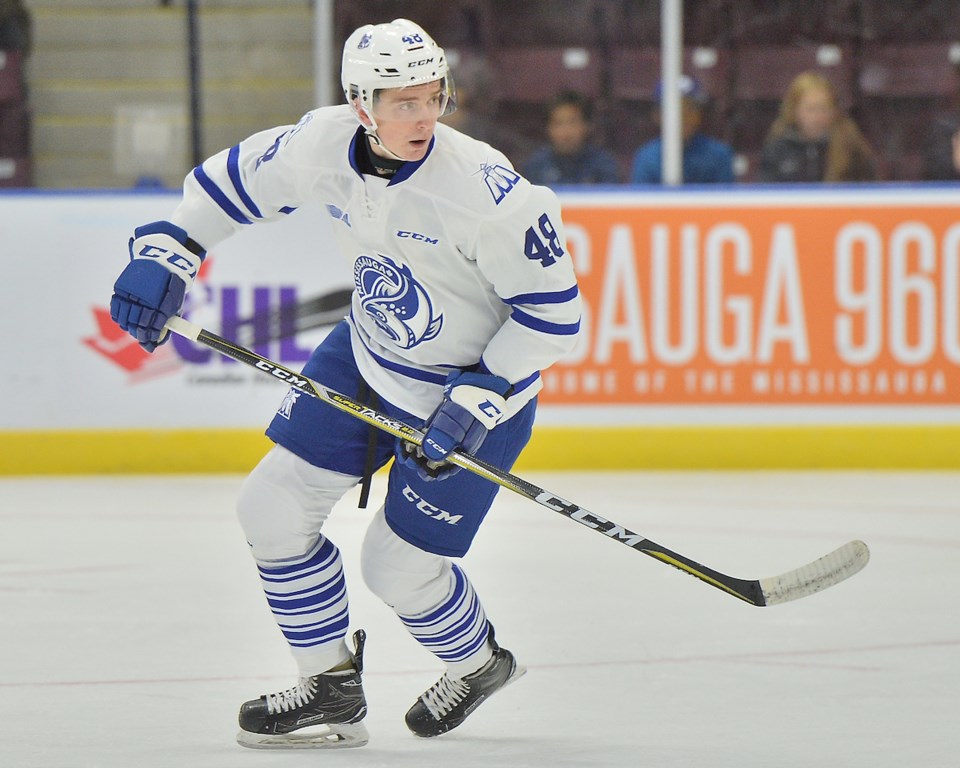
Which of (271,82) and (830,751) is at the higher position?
(271,82)

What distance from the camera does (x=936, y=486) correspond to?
17.2 feet

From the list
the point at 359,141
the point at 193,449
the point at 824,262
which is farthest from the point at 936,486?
the point at 359,141

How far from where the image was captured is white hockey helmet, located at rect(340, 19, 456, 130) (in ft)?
8.00

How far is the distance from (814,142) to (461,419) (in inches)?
144

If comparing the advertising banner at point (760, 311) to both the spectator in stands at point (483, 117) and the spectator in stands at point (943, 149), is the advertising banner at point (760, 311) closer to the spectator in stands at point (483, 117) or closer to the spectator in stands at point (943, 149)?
the spectator in stands at point (943, 149)

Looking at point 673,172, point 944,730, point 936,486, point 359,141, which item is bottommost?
point 936,486

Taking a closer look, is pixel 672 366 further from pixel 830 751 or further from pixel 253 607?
pixel 830 751

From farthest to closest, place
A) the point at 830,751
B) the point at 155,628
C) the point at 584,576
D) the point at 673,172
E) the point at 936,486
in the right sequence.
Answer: the point at 673,172 < the point at 936,486 < the point at 584,576 < the point at 155,628 < the point at 830,751

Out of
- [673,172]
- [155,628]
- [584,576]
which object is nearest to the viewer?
[155,628]

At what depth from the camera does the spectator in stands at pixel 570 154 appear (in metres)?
5.81

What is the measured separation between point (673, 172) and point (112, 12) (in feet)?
6.66

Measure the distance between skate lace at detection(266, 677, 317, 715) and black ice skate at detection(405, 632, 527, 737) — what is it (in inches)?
6.3

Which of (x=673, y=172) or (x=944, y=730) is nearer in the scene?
(x=944, y=730)

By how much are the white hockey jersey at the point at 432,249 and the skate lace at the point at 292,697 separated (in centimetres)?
46
